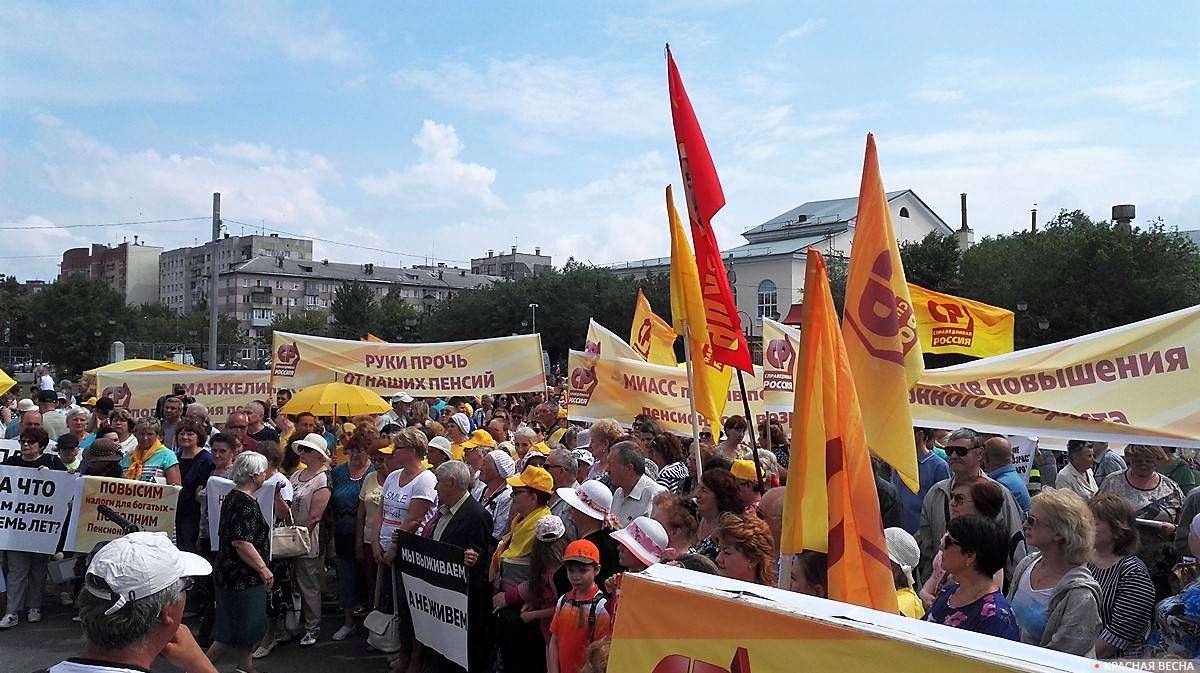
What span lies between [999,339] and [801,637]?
11329mm

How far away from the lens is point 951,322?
491 inches

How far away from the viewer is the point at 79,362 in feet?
185

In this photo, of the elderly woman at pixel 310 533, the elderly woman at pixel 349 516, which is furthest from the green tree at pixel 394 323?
the elderly woman at pixel 310 533

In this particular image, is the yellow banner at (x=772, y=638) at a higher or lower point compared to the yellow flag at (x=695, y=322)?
lower

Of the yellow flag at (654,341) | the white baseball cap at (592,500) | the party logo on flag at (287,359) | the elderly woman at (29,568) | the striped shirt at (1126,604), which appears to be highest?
the yellow flag at (654,341)

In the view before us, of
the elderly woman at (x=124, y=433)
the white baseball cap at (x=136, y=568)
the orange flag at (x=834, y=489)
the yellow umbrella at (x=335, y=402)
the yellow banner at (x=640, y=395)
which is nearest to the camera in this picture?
the white baseball cap at (x=136, y=568)

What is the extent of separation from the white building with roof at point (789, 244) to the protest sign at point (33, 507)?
61285 millimetres

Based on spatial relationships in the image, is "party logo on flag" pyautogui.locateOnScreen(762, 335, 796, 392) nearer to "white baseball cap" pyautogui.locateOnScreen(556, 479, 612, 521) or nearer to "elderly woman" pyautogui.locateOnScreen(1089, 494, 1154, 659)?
"white baseball cap" pyautogui.locateOnScreen(556, 479, 612, 521)

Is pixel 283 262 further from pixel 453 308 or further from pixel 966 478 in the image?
pixel 966 478

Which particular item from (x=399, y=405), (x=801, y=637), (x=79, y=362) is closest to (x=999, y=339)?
(x=399, y=405)

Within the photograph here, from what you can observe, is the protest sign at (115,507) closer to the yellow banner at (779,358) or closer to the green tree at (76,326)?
the yellow banner at (779,358)

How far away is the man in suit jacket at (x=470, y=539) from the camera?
5.89 meters

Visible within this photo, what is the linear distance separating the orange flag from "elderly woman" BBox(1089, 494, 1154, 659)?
3.95 feet

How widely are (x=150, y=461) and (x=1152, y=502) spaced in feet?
26.8
